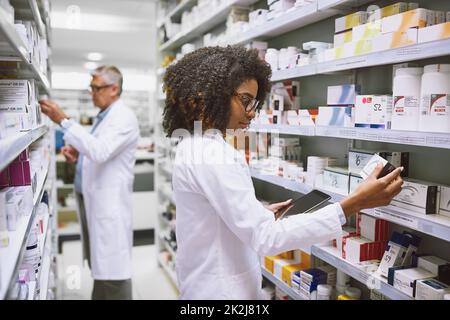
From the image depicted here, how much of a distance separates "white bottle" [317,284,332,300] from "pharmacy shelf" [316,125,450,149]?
74 centimetres

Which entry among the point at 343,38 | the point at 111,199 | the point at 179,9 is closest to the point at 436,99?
the point at 343,38

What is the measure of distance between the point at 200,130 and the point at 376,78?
2.91ft

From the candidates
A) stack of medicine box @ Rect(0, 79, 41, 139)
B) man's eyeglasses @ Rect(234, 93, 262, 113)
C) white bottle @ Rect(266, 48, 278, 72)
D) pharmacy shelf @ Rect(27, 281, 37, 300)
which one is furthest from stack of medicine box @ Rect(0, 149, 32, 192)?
white bottle @ Rect(266, 48, 278, 72)

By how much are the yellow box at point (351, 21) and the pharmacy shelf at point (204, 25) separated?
3.37 feet

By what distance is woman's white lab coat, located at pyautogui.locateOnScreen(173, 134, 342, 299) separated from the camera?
1.26 meters

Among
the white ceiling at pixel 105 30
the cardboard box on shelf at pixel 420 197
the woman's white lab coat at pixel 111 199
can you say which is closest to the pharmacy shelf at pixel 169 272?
the woman's white lab coat at pixel 111 199

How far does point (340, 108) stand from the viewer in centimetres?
176

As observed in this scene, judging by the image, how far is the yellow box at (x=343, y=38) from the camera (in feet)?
5.57

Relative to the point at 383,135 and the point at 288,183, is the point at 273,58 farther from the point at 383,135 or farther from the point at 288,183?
the point at 383,135

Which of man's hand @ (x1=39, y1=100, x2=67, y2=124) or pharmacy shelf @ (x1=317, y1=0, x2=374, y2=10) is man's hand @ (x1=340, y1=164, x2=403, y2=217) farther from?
man's hand @ (x1=39, y1=100, x2=67, y2=124)

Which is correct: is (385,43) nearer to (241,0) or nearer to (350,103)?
(350,103)

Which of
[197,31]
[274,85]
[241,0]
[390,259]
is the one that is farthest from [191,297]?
[197,31]

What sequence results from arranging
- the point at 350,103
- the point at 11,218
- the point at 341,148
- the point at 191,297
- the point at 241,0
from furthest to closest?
1. the point at 241,0
2. the point at 341,148
3. the point at 350,103
4. the point at 191,297
5. the point at 11,218

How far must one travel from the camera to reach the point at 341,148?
206cm
